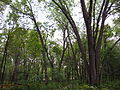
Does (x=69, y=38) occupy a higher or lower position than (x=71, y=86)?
Answer: higher

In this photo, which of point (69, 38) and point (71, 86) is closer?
point (71, 86)

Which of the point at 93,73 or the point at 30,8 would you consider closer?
the point at 93,73

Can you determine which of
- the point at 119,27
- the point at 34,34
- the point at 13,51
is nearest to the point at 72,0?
the point at 119,27

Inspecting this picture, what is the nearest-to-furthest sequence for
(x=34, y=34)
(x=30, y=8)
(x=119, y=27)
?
(x=30, y=8), (x=119, y=27), (x=34, y=34)

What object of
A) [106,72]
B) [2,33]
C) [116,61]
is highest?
[2,33]

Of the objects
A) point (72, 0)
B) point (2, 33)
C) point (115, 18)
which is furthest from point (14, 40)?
point (115, 18)

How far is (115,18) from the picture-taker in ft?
32.6

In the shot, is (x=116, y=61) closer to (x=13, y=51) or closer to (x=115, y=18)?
(x=115, y=18)

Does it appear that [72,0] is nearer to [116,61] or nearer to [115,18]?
[115,18]

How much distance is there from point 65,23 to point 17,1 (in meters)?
6.91

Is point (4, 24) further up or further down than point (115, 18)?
further up

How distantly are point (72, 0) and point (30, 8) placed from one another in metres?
3.63

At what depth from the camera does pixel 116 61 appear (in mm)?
21266

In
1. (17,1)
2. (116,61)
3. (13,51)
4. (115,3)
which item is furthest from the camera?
(116,61)
